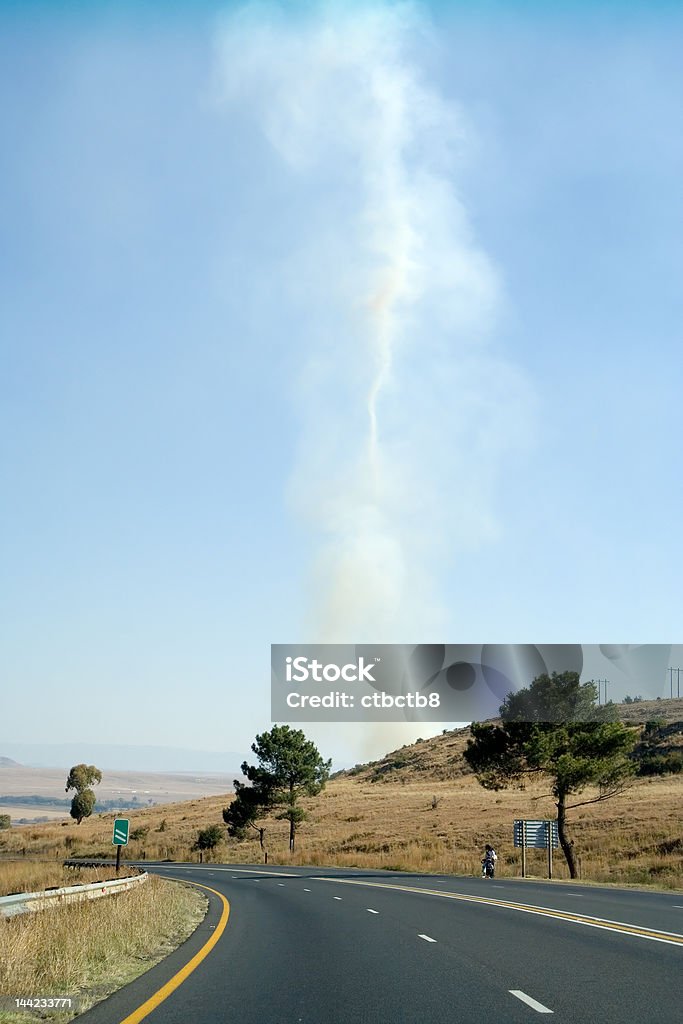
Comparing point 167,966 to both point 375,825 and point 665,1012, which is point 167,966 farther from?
point 375,825

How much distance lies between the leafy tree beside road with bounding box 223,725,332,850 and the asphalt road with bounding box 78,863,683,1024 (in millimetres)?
46901

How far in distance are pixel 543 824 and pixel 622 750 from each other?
204 inches

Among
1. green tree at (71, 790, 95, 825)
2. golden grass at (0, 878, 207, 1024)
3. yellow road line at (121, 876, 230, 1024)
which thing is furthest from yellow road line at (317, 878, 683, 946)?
green tree at (71, 790, 95, 825)

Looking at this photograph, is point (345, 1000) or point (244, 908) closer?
point (345, 1000)

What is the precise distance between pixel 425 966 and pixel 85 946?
179 inches

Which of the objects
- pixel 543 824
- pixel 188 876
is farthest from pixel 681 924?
pixel 188 876

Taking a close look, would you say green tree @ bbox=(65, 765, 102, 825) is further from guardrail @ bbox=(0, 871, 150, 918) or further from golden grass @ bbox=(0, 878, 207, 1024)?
golden grass @ bbox=(0, 878, 207, 1024)

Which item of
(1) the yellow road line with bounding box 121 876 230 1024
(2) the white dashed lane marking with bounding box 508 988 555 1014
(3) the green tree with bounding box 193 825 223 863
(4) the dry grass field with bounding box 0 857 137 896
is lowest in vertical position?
(3) the green tree with bounding box 193 825 223 863

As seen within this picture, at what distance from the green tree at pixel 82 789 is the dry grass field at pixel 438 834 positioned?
16742 mm

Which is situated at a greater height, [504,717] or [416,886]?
[504,717]

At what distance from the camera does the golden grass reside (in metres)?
11.5

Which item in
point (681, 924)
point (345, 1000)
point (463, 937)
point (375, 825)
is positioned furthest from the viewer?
point (375, 825)

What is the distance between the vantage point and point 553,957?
15133 millimetres

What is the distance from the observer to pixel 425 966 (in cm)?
1416
